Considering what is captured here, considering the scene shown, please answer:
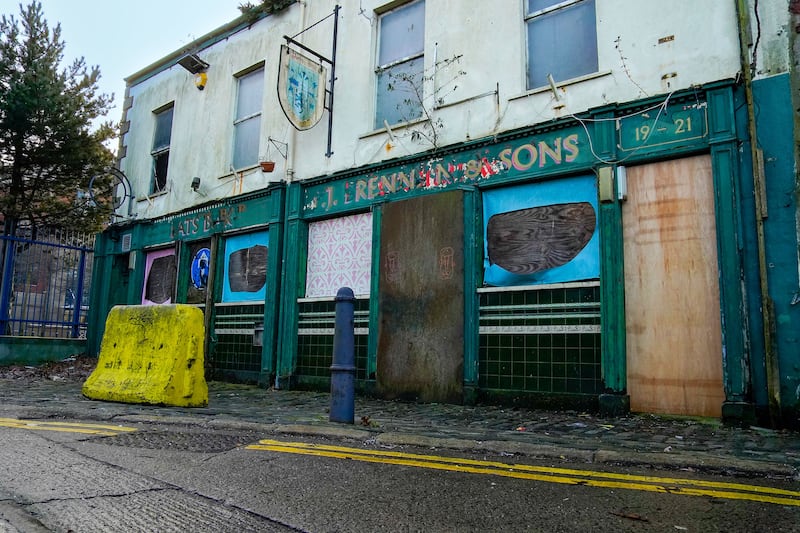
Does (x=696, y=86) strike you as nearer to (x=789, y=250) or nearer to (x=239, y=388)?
(x=789, y=250)

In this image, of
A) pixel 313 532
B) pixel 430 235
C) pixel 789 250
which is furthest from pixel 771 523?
pixel 430 235

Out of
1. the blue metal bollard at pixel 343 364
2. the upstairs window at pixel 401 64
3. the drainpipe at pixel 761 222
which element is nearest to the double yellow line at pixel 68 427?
the blue metal bollard at pixel 343 364

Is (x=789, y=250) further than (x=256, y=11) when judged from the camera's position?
No

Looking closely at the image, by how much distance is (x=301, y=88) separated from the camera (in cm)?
941

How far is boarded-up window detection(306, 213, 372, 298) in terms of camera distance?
912cm

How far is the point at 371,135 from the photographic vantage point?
30.2ft

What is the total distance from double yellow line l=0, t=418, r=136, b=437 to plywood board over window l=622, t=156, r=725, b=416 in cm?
527

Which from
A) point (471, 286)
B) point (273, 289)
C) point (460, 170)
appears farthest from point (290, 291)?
point (460, 170)

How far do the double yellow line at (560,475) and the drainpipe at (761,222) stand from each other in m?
2.77

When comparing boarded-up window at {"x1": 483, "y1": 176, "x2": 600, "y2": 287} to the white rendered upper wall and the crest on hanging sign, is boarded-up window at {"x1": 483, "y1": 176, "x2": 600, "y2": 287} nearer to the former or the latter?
the white rendered upper wall

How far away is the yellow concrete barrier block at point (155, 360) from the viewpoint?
6.41 m

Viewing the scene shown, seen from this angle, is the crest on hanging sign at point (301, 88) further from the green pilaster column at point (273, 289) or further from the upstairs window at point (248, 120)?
the upstairs window at point (248, 120)

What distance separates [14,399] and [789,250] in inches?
347

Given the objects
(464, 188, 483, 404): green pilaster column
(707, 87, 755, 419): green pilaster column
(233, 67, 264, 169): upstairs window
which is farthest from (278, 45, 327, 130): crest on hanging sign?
(707, 87, 755, 419): green pilaster column
